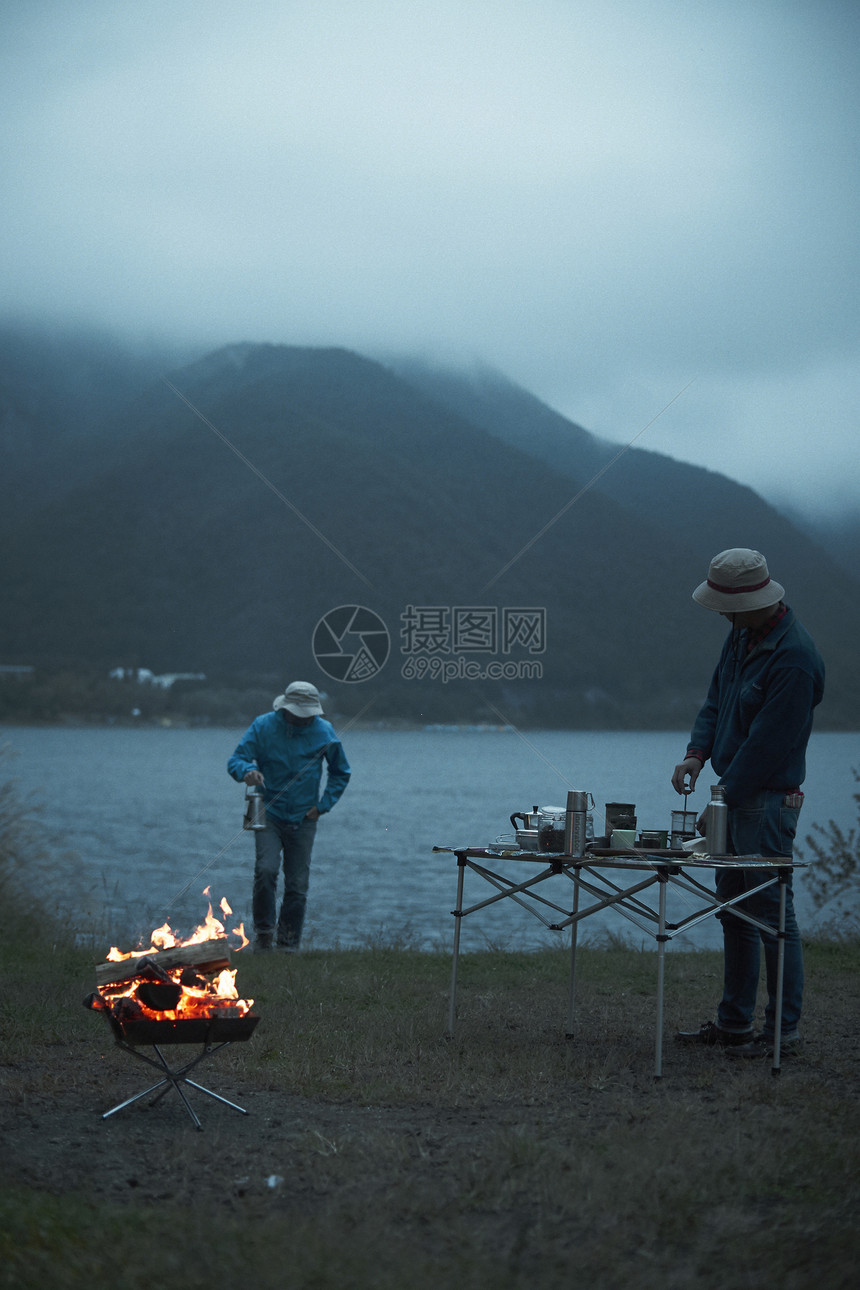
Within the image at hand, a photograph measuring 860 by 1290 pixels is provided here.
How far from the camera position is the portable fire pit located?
386 cm

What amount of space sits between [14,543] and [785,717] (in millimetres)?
73114

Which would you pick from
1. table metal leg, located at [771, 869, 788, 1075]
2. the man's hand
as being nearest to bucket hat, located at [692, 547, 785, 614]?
the man's hand

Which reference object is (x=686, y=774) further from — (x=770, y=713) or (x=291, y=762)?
(x=291, y=762)

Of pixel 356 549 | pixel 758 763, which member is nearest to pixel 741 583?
pixel 758 763

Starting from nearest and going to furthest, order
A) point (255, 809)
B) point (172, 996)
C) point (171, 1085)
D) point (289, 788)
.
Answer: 1. point (172, 996)
2. point (171, 1085)
3. point (255, 809)
4. point (289, 788)

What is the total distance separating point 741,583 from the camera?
471cm

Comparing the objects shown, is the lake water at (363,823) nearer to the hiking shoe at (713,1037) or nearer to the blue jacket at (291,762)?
the blue jacket at (291,762)

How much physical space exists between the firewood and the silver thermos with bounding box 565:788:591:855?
135cm

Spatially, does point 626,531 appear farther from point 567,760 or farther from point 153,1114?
point 153,1114

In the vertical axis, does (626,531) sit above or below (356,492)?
below

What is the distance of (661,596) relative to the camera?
25.6 metres

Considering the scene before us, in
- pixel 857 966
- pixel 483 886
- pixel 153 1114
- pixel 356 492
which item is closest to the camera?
pixel 153 1114

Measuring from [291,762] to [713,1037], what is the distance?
139 inches

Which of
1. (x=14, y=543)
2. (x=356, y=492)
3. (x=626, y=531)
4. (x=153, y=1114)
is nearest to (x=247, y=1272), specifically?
(x=153, y=1114)
